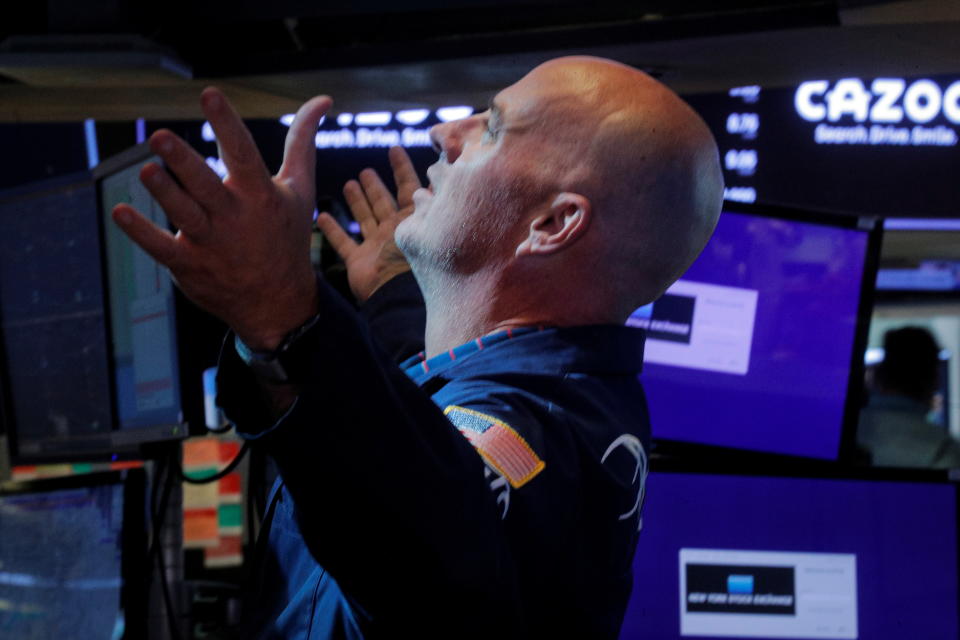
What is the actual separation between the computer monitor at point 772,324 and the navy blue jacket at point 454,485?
704 mm

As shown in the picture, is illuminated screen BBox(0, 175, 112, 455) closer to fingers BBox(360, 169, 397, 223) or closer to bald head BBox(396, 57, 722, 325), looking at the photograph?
fingers BBox(360, 169, 397, 223)

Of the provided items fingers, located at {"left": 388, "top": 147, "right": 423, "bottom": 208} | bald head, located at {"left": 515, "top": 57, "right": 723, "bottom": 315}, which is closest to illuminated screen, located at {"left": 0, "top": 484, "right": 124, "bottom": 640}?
fingers, located at {"left": 388, "top": 147, "right": 423, "bottom": 208}

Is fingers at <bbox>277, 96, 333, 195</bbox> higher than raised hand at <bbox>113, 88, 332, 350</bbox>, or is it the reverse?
fingers at <bbox>277, 96, 333, 195</bbox>

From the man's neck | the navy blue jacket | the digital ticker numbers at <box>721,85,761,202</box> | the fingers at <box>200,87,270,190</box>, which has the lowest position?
the navy blue jacket

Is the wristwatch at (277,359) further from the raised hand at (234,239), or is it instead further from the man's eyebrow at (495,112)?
the man's eyebrow at (495,112)

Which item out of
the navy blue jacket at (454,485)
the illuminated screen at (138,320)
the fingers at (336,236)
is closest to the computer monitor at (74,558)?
the illuminated screen at (138,320)

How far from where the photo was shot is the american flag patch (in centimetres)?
75

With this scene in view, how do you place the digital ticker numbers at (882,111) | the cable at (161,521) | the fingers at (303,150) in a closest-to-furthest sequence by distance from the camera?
the fingers at (303,150) < the cable at (161,521) < the digital ticker numbers at (882,111)

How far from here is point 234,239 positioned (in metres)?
0.61

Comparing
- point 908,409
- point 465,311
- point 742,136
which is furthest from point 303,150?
point 908,409

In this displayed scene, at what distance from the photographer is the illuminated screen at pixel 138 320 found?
1494 mm

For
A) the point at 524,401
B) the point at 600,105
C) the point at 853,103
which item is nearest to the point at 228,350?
the point at 524,401

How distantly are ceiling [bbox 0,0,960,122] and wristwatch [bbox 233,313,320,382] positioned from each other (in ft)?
2.79

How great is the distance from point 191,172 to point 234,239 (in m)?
0.05
